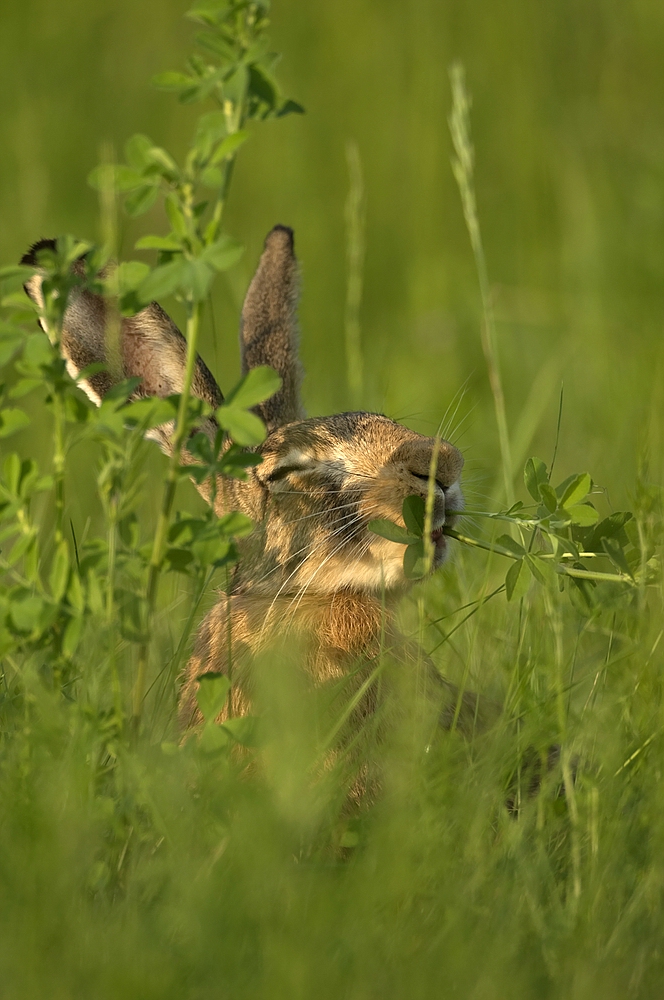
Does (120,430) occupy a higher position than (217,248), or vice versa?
(217,248)

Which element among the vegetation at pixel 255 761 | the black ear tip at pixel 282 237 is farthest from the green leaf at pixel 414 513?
the black ear tip at pixel 282 237

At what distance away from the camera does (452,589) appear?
13.8ft

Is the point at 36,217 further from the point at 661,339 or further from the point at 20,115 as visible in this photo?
the point at 661,339

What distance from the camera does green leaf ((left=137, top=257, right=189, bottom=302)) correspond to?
8.54ft

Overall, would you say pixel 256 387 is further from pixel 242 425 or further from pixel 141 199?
pixel 141 199

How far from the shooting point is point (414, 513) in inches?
133

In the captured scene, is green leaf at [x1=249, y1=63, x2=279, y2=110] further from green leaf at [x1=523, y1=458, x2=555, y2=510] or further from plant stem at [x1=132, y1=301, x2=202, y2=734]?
green leaf at [x1=523, y1=458, x2=555, y2=510]

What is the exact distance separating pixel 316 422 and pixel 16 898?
6.51 ft

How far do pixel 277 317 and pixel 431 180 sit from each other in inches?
160

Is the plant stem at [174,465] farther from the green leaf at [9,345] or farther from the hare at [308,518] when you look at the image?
the hare at [308,518]

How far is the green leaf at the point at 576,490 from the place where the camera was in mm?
3258

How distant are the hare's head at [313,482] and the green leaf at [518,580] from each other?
289 mm

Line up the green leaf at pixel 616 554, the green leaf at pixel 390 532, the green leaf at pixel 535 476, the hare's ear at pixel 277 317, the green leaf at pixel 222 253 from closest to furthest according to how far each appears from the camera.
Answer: the green leaf at pixel 222 253
the green leaf at pixel 616 554
the green leaf at pixel 535 476
the green leaf at pixel 390 532
the hare's ear at pixel 277 317

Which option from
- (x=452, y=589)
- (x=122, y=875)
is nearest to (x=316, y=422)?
(x=452, y=589)
